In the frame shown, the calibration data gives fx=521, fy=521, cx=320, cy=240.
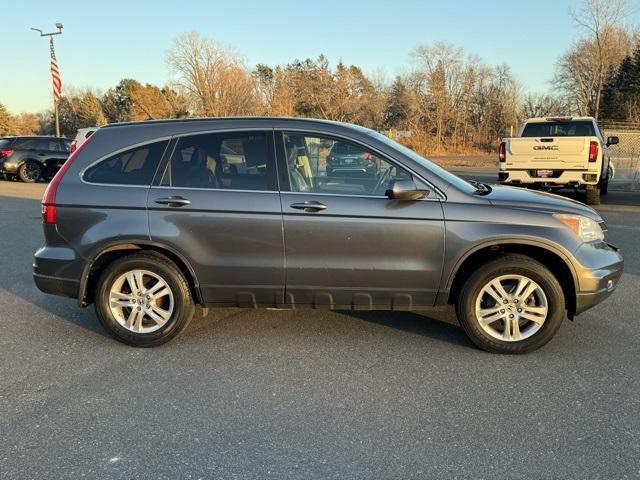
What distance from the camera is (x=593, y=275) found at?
397 cm

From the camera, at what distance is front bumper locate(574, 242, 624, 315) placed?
397cm

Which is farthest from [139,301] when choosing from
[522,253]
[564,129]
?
[564,129]

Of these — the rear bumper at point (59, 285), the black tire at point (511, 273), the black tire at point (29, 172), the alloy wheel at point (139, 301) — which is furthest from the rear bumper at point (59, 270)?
the black tire at point (29, 172)

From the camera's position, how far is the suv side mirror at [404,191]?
392cm

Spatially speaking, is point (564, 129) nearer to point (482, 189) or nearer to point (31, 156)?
point (482, 189)

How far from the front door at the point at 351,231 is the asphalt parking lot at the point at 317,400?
487 mm

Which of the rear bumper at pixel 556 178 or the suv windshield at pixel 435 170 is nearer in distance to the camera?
the suv windshield at pixel 435 170

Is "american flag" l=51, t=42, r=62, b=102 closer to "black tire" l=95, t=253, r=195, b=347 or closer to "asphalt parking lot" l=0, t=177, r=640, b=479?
"asphalt parking lot" l=0, t=177, r=640, b=479

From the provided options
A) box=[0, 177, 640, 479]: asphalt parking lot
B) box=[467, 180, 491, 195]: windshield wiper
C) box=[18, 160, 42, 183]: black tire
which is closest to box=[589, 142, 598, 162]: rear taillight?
box=[0, 177, 640, 479]: asphalt parking lot

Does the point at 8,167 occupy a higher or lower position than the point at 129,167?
higher

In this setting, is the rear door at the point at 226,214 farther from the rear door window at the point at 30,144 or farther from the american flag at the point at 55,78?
the american flag at the point at 55,78

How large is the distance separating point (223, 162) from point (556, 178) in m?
8.94

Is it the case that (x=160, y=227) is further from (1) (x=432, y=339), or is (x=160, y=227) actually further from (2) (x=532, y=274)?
(2) (x=532, y=274)

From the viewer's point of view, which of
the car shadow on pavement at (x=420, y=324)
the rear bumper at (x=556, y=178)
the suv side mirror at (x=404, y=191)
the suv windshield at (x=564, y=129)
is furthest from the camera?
the suv windshield at (x=564, y=129)
